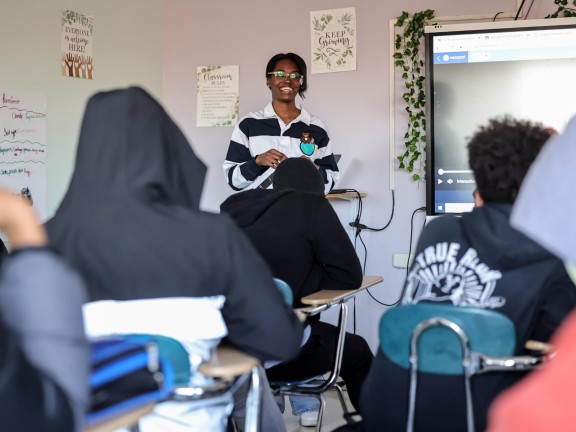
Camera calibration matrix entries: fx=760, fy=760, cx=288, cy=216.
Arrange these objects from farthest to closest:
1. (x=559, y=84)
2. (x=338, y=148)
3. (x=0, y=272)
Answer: (x=338, y=148) < (x=559, y=84) < (x=0, y=272)

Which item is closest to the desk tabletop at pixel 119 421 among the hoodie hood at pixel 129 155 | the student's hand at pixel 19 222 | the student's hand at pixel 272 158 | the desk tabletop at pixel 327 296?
the student's hand at pixel 19 222

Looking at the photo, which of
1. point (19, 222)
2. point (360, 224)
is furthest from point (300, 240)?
point (360, 224)

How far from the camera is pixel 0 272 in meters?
1.00

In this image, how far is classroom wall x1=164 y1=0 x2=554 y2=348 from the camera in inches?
195

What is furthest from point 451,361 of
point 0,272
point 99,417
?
point 0,272

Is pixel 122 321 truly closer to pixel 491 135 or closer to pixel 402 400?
pixel 402 400

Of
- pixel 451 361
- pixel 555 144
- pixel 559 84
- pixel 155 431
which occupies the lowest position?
pixel 155 431

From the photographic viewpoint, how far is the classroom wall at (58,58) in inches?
167

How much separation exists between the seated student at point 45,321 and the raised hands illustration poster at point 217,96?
14.3 feet

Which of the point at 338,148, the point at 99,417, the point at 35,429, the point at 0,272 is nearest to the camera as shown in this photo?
the point at 35,429

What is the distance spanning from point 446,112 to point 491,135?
265 centimetres

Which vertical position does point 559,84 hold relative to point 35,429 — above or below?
above

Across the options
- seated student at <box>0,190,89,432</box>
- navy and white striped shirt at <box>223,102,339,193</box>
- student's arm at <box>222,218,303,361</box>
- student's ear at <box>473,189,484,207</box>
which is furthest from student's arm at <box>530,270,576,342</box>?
navy and white striped shirt at <box>223,102,339,193</box>

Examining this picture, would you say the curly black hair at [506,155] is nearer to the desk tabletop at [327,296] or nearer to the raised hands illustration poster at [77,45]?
the desk tabletop at [327,296]
